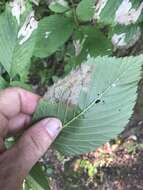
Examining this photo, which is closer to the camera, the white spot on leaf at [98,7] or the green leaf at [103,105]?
the green leaf at [103,105]

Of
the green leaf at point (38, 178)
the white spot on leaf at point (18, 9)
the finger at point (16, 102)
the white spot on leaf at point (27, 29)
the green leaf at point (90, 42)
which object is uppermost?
the white spot on leaf at point (18, 9)

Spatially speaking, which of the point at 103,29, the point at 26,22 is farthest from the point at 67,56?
the point at 26,22

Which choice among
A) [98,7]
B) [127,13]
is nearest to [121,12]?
[127,13]

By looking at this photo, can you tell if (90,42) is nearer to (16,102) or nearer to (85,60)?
(85,60)

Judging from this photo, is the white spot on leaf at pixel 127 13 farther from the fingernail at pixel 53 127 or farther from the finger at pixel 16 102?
the fingernail at pixel 53 127

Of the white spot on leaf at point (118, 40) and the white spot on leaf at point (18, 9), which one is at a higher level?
the white spot on leaf at point (18, 9)

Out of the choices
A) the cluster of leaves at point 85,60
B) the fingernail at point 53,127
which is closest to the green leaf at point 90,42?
the cluster of leaves at point 85,60

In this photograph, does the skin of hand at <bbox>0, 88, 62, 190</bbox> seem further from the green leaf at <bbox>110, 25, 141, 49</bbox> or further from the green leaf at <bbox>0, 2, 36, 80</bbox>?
the green leaf at <bbox>110, 25, 141, 49</bbox>
